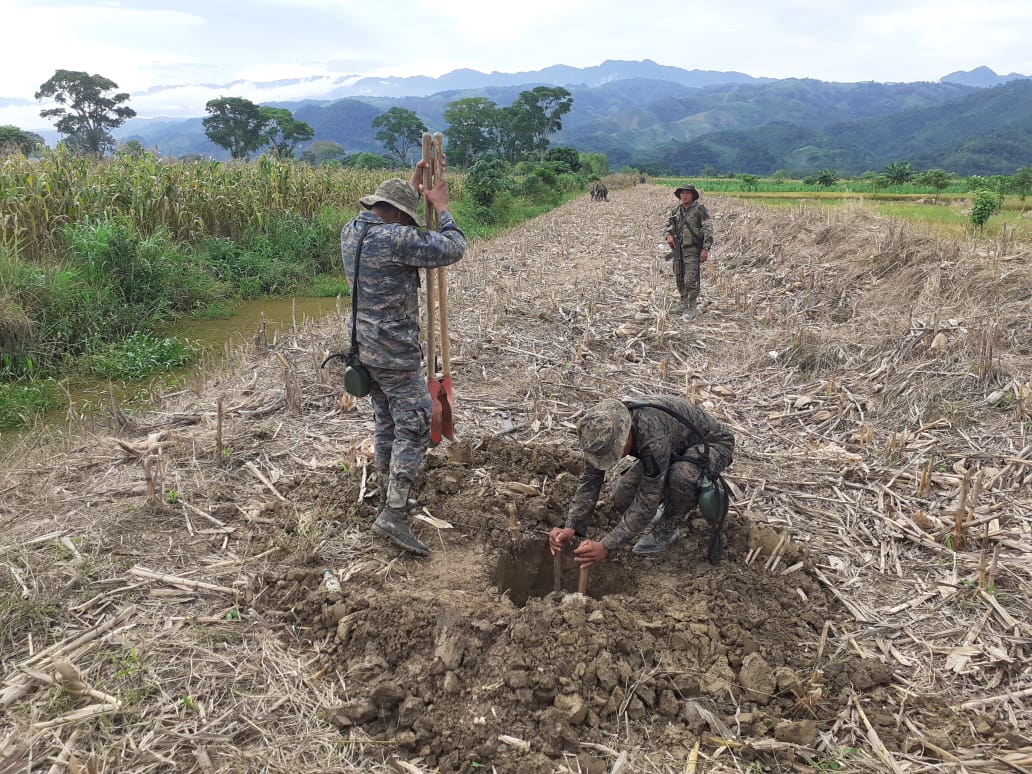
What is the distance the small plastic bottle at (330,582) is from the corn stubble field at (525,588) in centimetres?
5

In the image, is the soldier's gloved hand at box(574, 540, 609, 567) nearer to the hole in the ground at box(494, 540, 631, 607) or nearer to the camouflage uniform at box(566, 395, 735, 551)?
the camouflage uniform at box(566, 395, 735, 551)

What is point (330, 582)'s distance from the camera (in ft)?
10.8

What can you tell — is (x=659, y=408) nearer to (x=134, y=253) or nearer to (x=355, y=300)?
(x=355, y=300)

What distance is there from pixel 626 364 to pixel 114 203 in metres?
9.27

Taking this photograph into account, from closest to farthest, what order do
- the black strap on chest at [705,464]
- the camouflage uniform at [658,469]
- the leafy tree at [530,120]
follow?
the camouflage uniform at [658,469] < the black strap on chest at [705,464] < the leafy tree at [530,120]

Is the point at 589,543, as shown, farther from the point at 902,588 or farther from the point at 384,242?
the point at 384,242

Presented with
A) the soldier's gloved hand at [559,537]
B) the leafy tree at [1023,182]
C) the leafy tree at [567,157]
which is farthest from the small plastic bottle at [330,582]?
the leafy tree at [567,157]

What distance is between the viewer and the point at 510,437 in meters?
5.05

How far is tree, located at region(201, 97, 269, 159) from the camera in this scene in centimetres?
6190

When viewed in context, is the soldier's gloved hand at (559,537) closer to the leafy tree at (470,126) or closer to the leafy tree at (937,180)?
the leafy tree at (937,180)

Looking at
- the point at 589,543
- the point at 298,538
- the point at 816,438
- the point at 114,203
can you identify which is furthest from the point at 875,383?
the point at 114,203

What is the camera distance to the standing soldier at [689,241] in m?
8.46

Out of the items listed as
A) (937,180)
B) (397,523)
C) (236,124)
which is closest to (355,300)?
(397,523)

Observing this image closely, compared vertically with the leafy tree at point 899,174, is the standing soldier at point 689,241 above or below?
below
